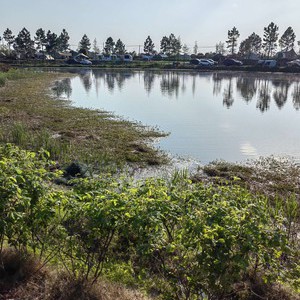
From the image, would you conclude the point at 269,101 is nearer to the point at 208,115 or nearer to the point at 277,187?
the point at 208,115

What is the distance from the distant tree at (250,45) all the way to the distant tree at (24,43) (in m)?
67.5

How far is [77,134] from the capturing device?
614 inches

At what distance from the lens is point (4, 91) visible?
29125mm

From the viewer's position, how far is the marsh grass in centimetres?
1227

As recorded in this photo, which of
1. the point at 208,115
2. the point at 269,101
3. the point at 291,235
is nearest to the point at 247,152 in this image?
the point at 291,235

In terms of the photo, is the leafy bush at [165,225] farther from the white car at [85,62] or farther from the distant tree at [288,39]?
the distant tree at [288,39]

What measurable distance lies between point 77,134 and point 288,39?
360 ft

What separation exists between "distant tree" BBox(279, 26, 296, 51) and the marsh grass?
103m

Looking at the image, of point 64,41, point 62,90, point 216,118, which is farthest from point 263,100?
point 64,41

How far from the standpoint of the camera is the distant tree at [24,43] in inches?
3932

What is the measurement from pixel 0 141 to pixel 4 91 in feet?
59.4

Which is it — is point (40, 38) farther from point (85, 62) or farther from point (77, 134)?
point (77, 134)

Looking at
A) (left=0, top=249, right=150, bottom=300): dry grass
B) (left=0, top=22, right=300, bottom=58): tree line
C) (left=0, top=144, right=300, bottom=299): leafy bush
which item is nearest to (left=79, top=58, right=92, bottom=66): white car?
(left=0, top=22, right=300, bottom=58): tree line

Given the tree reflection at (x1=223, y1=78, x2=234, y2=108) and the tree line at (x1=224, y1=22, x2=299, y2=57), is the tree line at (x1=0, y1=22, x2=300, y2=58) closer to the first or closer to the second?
the tree line at (x1=224, y1=22, x2=299, y2=57)
